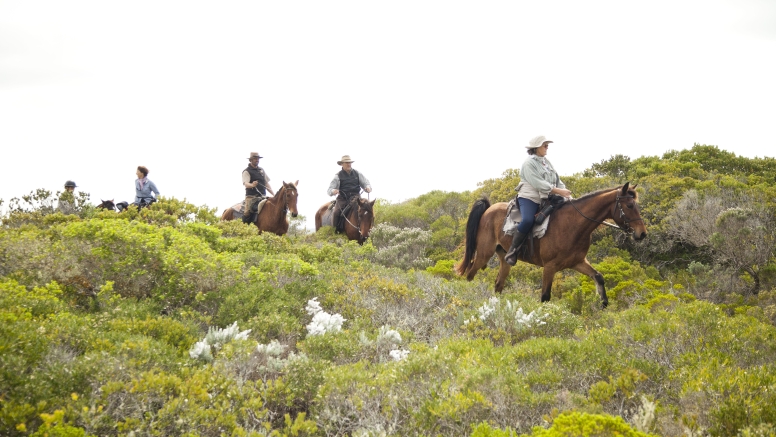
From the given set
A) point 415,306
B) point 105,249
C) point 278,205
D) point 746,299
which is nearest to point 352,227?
point 278,205

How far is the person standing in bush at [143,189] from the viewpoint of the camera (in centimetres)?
1493

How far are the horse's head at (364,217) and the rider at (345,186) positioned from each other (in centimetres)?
62

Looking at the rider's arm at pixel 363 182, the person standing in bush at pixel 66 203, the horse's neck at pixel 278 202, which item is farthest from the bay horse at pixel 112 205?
the rider's arm at pixel 363 182

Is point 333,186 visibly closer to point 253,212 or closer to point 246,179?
point 253,212

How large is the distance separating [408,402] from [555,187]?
567 cm

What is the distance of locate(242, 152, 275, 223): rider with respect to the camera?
51.3 ft

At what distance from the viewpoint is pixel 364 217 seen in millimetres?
15016

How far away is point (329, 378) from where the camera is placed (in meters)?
4.52

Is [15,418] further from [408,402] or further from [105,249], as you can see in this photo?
[105,249]

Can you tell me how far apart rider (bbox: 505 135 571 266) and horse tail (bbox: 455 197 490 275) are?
4.66ft

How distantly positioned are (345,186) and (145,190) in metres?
6.17

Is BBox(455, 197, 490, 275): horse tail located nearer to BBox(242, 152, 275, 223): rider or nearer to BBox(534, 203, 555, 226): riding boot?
BBox(534, 203, 555, 226): riding boot

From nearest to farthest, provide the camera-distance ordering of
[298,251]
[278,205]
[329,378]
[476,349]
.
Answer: [329,378] → [476,349] → [298,251] → [278,205]

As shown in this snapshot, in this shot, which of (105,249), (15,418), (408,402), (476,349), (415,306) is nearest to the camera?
(15,418)
